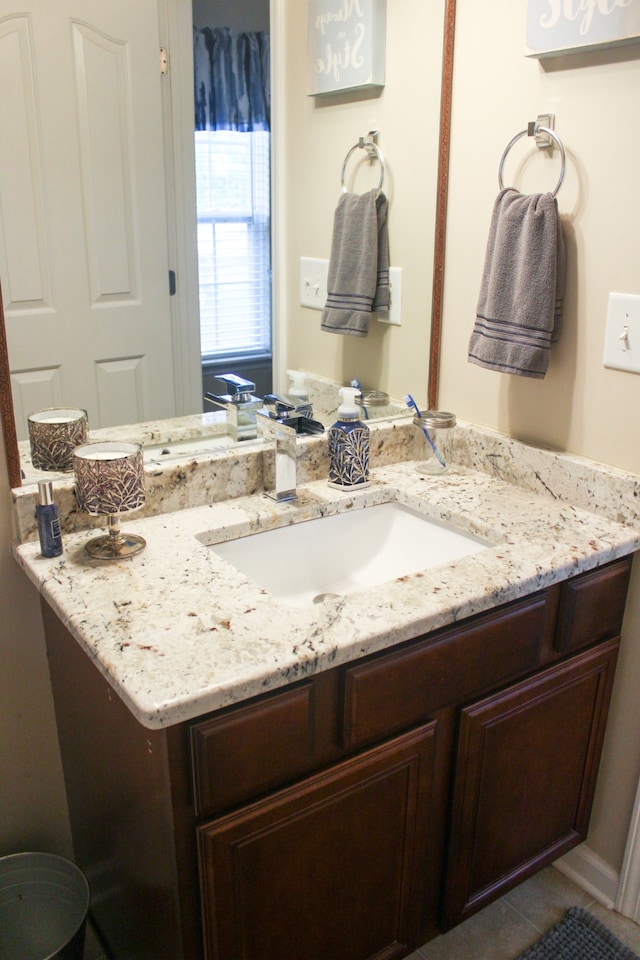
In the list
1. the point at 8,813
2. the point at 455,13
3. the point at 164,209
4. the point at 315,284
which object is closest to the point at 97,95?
the point at 164,209

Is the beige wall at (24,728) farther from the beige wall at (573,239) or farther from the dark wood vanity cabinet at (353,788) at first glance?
the beige wall at (573,239)

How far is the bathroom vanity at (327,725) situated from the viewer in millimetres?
991

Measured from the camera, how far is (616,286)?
1.34m

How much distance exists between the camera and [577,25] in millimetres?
1255

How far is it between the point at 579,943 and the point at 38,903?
40.8 inches

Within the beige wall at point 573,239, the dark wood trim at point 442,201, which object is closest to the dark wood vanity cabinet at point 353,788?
the beige wall at point 573,239

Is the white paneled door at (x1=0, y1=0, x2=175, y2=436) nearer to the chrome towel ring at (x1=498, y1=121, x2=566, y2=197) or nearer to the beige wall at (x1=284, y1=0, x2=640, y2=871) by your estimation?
the beige wall at (x1=284, y1=0, x2=640, y2=871)

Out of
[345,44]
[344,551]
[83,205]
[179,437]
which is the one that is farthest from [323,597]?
[345,44]

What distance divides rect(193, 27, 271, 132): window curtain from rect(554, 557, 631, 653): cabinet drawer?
3.16 ft

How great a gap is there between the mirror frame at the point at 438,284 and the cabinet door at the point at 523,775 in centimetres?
66

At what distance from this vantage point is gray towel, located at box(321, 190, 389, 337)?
155 centimetres

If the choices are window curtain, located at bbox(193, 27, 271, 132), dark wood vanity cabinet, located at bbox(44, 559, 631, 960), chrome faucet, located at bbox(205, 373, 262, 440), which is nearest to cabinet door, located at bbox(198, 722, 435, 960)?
dark wood vanity cabinet, located at bbox(44, 559, 631, 960)

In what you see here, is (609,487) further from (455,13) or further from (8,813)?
(8,813)

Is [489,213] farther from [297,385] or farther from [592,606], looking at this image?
[592,606]
